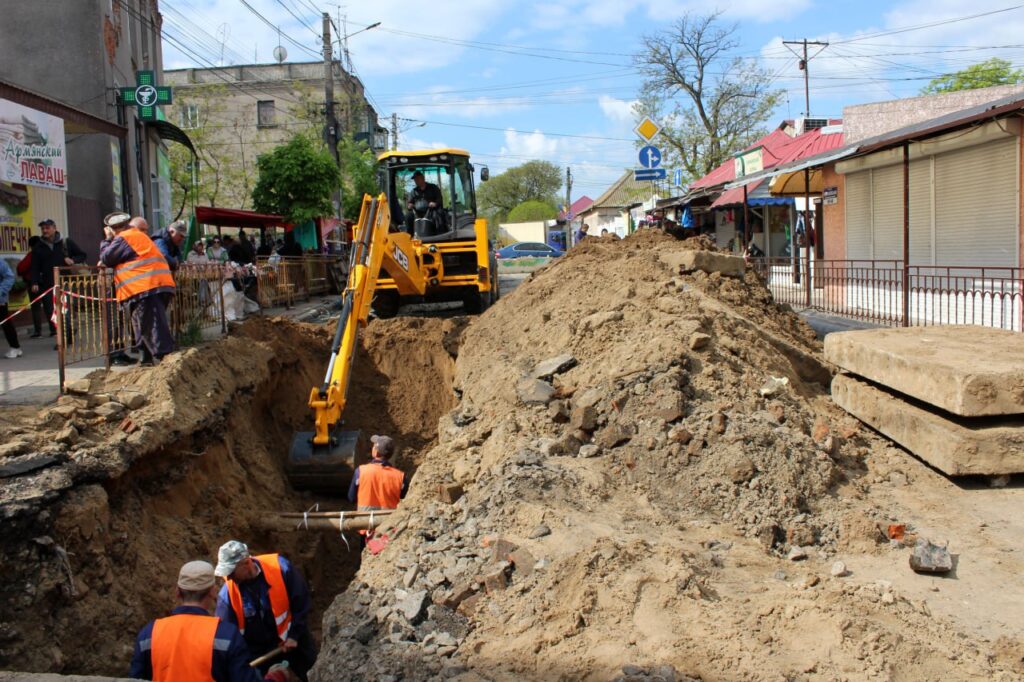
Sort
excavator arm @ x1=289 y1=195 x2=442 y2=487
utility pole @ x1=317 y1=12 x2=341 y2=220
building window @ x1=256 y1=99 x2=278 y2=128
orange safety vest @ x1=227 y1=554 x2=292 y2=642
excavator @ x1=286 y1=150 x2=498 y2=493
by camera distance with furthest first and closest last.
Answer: building window @ x1=256 y1=99 x2=278 y2=128 → utility pole @ x1=317 y1=12 x2=341 y2=220 → excavator @ x1=286 y1=150 x2=498 y2=493 → excavator arm @ x1=289 y1=195 x2=442 y2=487 → orange safety vest @ x1=227 y1=554 x2=292 y2=642

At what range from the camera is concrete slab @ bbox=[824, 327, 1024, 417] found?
5.34m

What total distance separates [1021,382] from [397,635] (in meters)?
4.11

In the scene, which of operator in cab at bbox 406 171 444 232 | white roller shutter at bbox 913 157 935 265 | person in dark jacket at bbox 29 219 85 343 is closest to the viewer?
person in dark jacket at bbox 29 219 85 343

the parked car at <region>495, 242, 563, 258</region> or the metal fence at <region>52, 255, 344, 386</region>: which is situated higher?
the parked car at <region>495, 242, 563, 258</region>

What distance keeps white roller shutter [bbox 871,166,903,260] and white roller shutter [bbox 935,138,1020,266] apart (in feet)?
3.61

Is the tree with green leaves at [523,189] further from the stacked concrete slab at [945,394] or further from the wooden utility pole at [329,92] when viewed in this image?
the stacked concrete slab at [945,394]

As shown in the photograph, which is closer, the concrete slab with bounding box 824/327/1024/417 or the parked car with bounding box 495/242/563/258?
the concrete slab with bounding box 824/327/1024/417

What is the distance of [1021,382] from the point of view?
5320 millimetres

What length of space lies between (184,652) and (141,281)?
5605 mm

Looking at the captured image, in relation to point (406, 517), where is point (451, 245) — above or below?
above

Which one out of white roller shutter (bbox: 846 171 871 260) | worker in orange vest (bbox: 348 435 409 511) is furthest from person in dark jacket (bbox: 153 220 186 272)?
white roller shutter (bbox: 846 171 871 260)

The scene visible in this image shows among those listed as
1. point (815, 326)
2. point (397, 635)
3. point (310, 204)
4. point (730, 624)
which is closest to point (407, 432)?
point (815, 326)

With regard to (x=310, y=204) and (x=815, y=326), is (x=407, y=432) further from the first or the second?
(x=310, y=204)

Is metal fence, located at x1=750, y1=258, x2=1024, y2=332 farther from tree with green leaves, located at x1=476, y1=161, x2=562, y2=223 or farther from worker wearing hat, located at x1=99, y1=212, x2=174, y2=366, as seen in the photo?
tree with green leaves, located at x1=476, y1=161, x2=562, y2=223
